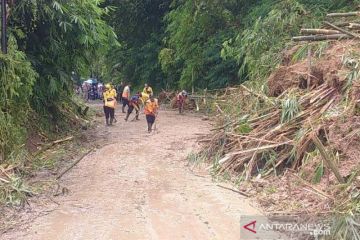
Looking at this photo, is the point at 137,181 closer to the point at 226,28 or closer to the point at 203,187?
the point at 203,187

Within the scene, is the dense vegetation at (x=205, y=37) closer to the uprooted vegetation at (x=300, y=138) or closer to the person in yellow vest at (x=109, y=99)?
the uprooted vegetation at (x=300, y=138)

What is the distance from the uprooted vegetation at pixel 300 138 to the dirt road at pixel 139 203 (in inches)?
26.7

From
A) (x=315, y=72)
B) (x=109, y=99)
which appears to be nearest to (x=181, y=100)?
(x=109, y=99)

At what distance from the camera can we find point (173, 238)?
5973 mm

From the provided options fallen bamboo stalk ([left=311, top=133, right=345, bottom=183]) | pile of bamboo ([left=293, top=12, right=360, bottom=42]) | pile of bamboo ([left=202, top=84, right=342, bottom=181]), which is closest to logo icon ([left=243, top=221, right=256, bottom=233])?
fallen bamboo stalk ([left=311, top=133, right=345, bottom=183])

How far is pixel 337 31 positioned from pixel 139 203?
6.41 metres

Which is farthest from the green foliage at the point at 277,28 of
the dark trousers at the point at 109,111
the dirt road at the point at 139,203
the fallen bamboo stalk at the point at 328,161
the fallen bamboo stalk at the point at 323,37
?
the fallen bamboo stalk at the point at 328,161

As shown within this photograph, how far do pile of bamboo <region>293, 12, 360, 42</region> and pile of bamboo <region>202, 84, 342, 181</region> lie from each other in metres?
1.64

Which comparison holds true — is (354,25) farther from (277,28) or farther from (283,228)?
(283,228)

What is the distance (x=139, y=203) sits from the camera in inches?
294

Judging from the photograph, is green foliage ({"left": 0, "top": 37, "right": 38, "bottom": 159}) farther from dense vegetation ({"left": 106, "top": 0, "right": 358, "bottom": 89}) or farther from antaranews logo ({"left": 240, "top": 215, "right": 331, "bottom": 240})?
dense vegetation ({"left": 106, "top": 0, "right": 358, "bottom": 89})

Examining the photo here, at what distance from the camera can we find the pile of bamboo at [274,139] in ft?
28.7

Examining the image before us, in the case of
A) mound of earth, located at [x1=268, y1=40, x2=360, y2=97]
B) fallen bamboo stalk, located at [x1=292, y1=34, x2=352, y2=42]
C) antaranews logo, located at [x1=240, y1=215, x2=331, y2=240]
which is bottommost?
antaranews logo, located at [x1=240, y1=215, x2=331, y2=240]

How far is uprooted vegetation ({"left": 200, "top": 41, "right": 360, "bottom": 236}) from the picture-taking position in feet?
22.7
